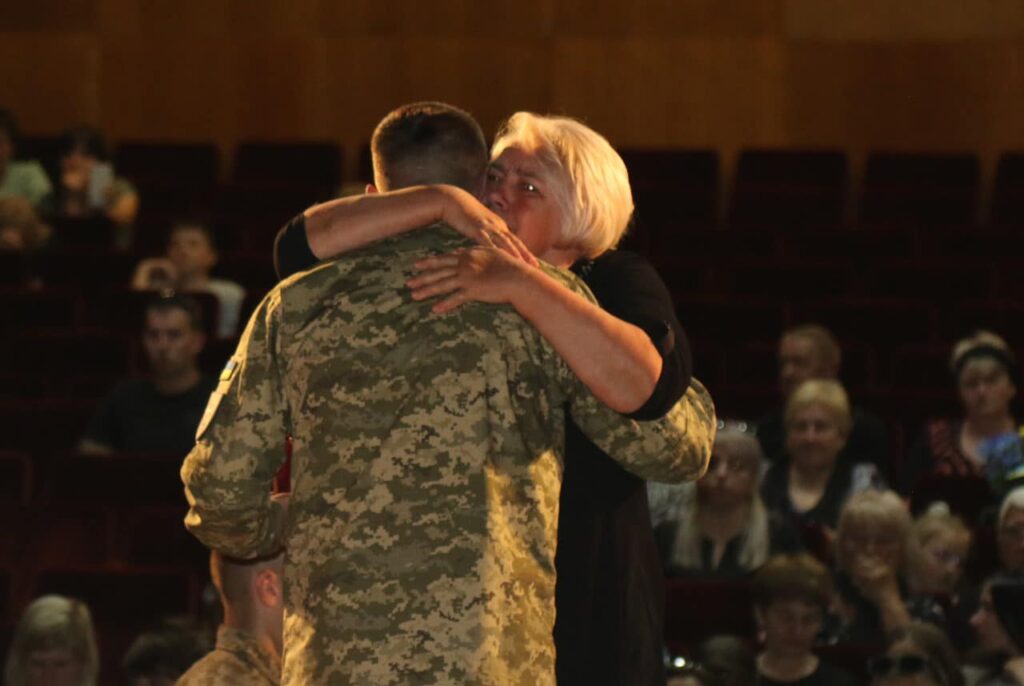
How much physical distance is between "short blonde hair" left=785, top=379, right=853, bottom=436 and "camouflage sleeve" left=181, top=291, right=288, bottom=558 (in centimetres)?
348

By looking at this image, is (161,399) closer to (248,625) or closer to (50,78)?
(248,625)

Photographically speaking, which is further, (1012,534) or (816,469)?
(816,469)

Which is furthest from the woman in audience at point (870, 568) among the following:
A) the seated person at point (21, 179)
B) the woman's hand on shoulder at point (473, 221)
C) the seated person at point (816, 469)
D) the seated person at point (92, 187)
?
the seated person at point (21, 179)

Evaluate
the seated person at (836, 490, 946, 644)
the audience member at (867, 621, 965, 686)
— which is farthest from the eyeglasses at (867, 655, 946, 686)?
the seated person at (836, 490, 946, 644)

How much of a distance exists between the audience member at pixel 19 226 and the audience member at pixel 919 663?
193 inches

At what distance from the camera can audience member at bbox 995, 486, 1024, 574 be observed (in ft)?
16.5

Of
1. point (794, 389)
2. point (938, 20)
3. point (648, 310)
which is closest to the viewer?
point (648, 310)

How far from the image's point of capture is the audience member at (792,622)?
4695 mm

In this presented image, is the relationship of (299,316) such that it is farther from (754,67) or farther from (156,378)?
(754,67)

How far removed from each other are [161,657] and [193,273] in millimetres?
3463

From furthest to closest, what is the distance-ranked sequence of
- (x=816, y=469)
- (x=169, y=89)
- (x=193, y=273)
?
(x=169, y=89), (x=193, y=273), (x=816, y=469)

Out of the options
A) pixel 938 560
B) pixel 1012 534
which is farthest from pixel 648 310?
pixel 938 560

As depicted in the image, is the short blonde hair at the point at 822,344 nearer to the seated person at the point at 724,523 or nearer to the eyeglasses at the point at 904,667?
the seated person at the point at 724,523

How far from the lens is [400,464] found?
8.10 feet
